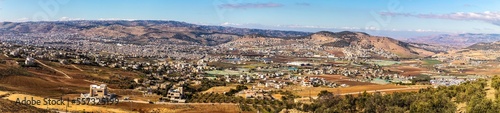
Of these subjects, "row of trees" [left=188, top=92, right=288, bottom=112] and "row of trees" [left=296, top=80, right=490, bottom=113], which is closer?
"row of trees" [left=296, top=80, right=490, bottom=113]

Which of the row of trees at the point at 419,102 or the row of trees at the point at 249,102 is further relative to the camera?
the row of trees at the point at 249,102

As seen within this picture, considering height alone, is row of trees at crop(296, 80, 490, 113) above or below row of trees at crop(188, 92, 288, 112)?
above

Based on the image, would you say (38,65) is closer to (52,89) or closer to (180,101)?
(52,89)

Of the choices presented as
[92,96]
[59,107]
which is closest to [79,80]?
[92,96]

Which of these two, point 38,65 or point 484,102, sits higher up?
point 484,102

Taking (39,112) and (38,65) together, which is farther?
(38,65)

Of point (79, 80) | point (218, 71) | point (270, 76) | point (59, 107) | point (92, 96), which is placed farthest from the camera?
point (218, 71)

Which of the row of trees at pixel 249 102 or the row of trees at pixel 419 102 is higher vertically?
the row of trees at pixel 419 102

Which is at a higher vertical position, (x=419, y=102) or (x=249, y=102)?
(x=419, y=102)

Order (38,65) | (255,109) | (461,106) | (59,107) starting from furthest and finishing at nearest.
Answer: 1. (38,65)
2. (255,109)
3. (59,107)
4. (461,106)

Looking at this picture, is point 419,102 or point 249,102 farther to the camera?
point 249,102
